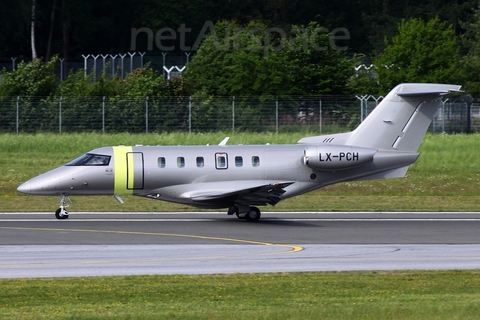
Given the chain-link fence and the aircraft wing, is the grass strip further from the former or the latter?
the chain-link fence

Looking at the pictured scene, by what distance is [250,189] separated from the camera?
2338 cm

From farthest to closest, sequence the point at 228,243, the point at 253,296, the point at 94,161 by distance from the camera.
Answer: the point at 94,161 → the point at 228,243 → the point at 253,296

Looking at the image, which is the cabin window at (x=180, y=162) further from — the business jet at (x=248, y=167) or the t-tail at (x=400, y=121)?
the t-tail at (x=400, y=121)

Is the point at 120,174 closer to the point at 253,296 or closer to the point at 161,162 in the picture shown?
the point at 161,162

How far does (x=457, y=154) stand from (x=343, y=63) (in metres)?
19.2

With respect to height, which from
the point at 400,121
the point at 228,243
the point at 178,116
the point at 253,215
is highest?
the point at 178,116

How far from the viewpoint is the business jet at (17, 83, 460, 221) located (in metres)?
24.0

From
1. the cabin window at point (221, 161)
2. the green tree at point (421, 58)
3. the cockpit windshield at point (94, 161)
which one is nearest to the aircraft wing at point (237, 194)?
the cabin window at point (221, 161)

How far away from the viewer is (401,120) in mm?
25500

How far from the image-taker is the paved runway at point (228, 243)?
16.5 metres

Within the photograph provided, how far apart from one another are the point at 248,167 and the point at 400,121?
4773 millimetres

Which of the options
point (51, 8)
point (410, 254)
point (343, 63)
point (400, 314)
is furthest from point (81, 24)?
point (400, 314)

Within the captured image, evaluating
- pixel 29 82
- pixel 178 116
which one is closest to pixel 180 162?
pixel 178 116

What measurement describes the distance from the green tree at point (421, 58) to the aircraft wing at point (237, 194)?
119 feet
